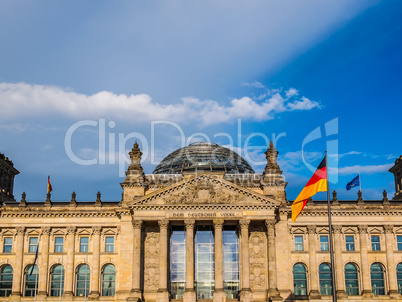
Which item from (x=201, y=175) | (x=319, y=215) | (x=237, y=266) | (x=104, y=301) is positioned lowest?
(x=104, y=301)

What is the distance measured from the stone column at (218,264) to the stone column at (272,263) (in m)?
6.32

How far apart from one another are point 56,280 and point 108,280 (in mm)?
7540

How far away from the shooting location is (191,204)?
240 ft

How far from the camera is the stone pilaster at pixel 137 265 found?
71438 millimetres

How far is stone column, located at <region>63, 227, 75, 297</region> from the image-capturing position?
251 feet

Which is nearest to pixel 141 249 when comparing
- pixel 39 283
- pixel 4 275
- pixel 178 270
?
pixel 178 270

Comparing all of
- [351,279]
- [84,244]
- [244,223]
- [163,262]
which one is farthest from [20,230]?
[351,279]

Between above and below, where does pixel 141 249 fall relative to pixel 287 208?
below

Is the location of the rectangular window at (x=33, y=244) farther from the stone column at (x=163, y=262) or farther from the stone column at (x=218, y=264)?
the stone column at (x=218, y=264)

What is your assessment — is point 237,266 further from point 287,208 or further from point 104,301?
point 104,301

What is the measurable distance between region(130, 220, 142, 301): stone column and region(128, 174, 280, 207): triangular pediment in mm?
3268

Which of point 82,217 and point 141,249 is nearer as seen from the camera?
point 141,249

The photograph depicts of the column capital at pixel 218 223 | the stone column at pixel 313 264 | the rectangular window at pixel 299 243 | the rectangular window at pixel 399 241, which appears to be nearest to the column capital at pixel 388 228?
the rectangular window at pixel 399 241

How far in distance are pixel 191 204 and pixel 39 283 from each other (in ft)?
81.8
